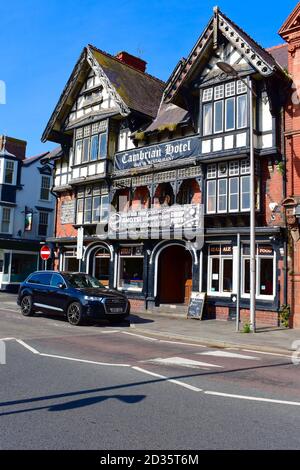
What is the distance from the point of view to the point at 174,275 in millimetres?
22406

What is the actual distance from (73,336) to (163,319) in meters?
6.23

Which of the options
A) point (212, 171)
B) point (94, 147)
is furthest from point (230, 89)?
point (94, 147)

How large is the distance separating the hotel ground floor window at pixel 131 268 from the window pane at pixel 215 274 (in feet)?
13.5

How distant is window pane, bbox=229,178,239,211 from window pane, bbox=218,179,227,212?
257 mm

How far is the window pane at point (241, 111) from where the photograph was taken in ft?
61.0

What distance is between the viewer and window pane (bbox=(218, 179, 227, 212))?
1902cm

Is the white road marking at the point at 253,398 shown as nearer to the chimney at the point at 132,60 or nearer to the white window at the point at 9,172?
the chimney at the point at 132,60

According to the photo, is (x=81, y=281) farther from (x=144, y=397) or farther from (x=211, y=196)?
(x=144, y=397)

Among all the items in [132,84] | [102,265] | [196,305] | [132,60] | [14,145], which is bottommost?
[196,305]

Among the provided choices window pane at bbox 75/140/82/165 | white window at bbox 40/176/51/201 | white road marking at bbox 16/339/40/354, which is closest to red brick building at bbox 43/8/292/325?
window pane at bbox 75/140/82/165

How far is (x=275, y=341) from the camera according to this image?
520 inches

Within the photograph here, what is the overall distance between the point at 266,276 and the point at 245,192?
11.3 feet

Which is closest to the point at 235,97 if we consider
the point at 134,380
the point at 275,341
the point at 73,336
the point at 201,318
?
the point at 201,318

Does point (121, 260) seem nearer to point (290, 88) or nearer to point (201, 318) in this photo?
point (201, 318)
